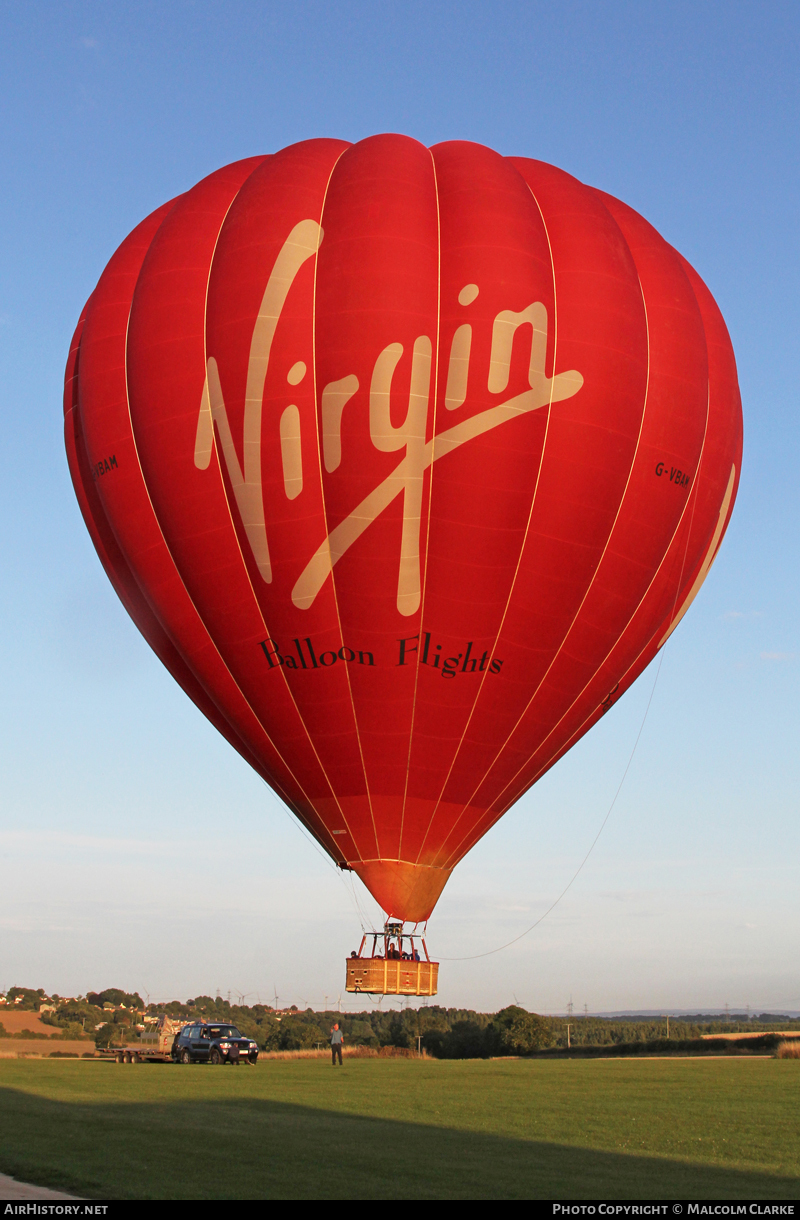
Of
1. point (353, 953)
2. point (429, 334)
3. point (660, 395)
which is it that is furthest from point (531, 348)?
point (353, 953)

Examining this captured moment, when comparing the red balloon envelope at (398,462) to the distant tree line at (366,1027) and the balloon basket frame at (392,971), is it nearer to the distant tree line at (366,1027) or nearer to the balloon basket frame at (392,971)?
the balloon basket frame at (392,971)

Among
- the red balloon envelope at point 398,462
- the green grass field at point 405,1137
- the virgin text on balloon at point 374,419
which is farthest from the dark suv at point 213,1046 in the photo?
the virgin text on balloon at point 374,419

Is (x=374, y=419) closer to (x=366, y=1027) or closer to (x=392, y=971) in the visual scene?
(x=392, y=971)

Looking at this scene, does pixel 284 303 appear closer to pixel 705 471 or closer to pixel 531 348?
pixel 531 348

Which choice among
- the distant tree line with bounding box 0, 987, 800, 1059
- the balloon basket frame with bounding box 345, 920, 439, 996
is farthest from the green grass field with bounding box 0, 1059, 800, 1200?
the distant tree line with bounding box 0, 987, 800, 1059

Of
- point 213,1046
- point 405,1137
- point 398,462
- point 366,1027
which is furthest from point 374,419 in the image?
point 366,1027

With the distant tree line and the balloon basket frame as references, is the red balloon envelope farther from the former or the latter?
the distant tree line
